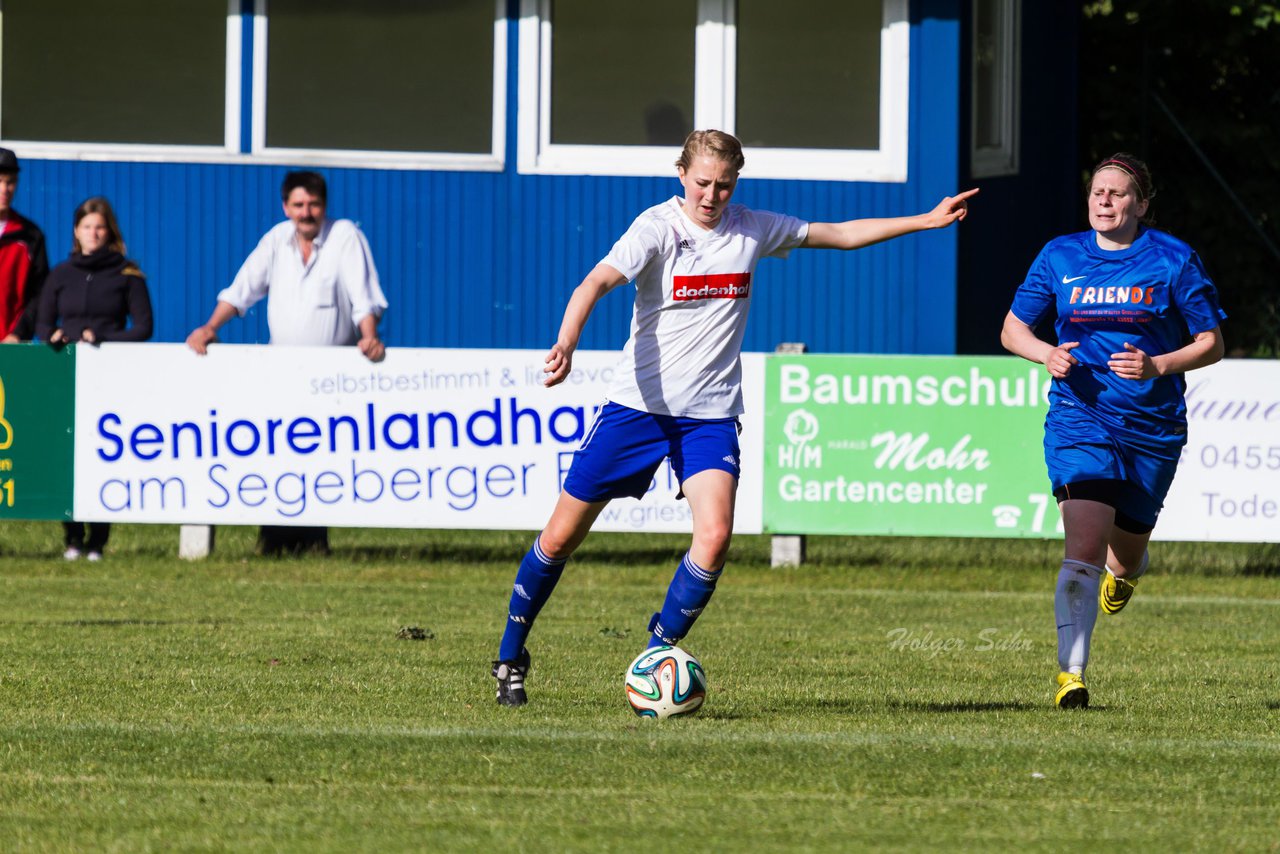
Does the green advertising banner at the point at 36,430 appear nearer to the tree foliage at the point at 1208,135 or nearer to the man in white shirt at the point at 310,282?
the man in white shirt at the point at 310,282

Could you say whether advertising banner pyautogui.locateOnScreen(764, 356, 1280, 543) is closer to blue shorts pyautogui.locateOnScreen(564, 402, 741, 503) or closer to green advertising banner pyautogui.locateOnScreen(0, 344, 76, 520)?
green advertising banner pyautogui.locateOnScreen(0, 344, 76, 520)

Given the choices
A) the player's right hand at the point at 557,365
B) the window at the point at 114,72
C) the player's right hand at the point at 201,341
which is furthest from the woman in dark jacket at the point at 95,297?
the player's right hand at the point at 557,365

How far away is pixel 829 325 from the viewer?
17.6 meters

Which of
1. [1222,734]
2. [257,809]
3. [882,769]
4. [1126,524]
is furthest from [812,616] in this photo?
[257,809]

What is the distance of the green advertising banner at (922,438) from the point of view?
13430 mm

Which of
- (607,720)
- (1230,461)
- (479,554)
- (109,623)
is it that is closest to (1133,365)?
(607,720)

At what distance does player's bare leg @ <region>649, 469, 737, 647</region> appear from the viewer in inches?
291

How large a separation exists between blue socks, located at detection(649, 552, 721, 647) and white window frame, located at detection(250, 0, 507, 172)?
10.4 meters

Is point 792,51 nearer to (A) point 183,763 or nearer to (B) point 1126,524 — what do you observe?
(B) point 1126,524

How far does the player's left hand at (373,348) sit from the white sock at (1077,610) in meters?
6.44

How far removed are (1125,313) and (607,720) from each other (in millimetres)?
2366

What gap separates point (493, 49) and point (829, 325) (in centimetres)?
358

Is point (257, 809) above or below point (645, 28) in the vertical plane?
below

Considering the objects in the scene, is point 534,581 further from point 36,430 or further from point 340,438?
point 36,430
